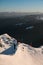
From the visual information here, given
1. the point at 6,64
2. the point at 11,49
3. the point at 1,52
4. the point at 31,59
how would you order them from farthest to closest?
the point at 11,49 → the point at 1,52 → the point at 31,59 → the point at 6,64

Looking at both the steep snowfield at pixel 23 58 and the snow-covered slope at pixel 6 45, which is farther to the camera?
the snow-covered slope at pixel 6 45

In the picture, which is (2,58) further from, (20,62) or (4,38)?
(4,38)

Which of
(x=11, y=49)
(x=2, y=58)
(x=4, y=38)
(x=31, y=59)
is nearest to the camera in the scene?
(x=2, y=58)

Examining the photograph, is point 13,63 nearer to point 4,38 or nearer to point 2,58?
point 2,58

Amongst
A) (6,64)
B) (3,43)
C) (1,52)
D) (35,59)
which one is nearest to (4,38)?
(3,43)

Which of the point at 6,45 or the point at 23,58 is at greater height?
the point at 23,58

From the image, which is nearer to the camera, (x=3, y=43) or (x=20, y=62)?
(x=20, y=62)

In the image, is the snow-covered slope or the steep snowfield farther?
the snow-covered slope

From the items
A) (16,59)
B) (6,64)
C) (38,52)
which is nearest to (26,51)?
(38,52)

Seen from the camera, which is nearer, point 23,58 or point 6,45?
point 23,58
